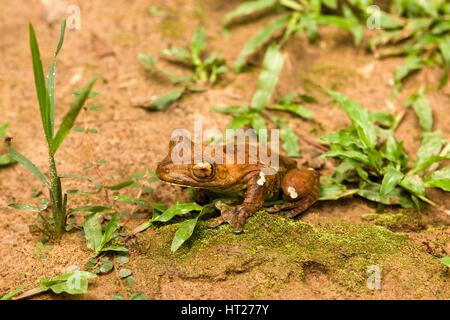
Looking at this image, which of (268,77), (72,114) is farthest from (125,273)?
(268,77)

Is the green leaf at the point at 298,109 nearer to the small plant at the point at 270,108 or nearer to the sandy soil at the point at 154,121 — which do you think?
the small plant at the point at 270,108

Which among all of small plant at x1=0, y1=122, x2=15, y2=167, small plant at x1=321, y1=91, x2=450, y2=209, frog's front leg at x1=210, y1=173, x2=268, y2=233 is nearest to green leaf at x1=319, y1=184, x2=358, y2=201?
small plant at x1=321, y1=91, x2=450, y2=209

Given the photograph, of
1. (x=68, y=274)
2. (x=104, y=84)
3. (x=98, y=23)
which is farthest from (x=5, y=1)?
(x=68, y=274)

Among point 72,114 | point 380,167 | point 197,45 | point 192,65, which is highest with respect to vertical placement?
point 197,45

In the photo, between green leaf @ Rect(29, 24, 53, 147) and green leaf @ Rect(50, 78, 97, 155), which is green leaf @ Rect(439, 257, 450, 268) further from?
green leaf @ Rect(29, 24, 53, 147)

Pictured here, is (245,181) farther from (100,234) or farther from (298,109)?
(298,109)

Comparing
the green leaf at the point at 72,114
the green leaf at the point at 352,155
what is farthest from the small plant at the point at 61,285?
the green leaf at the point at 352,155
